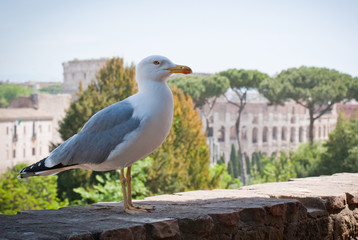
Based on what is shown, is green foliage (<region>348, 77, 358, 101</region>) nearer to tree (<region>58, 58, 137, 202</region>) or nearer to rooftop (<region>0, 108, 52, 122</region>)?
tree (<region>58, 58, 137, 202</region>)

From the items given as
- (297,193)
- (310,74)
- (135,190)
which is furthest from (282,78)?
(297,193)

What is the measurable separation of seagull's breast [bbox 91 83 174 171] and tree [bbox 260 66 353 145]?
22512 millimetres

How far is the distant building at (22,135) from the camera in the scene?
19.8 metres

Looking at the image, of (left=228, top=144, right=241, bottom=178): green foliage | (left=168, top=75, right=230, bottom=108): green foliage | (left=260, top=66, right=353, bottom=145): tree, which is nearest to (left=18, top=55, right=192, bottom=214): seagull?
(left=260, top=66, right=353, bottom=145): tree

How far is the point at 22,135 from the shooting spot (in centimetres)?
2094

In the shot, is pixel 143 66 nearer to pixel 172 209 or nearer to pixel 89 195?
pixel 172 209

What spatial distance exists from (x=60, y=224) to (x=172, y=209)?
0.68 m

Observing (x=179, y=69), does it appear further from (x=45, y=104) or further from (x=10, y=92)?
(x=10, y=92)

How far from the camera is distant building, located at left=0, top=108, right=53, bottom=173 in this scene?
19.8 m

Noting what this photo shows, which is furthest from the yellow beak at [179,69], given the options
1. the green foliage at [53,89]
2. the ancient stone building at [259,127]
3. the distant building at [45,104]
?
the green foliage at [53,89]

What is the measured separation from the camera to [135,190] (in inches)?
391

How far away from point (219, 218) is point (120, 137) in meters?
0.67

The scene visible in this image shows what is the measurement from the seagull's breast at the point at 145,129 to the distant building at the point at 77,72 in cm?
2884

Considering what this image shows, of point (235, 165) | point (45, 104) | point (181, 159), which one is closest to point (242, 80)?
point (235, 165)
